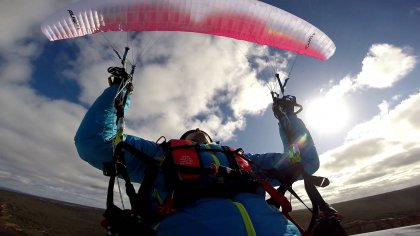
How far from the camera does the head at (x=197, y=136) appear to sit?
162 inches

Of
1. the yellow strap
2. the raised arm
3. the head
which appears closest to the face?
the head

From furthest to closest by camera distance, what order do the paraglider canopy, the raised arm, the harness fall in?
the paraglider canopy, the raised arm, the harness

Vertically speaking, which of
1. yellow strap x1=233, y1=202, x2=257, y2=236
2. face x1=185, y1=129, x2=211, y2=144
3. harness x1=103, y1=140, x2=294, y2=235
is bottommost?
yellow strap x1=233, y1=202, x2=257, y2=236

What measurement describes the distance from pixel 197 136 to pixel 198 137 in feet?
0.09

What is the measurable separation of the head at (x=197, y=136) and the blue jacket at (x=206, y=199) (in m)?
0.71

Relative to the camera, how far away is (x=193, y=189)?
279cm

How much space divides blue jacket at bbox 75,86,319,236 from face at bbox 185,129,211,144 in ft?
2.35

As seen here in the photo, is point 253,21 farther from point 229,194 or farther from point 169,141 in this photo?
point 229,194

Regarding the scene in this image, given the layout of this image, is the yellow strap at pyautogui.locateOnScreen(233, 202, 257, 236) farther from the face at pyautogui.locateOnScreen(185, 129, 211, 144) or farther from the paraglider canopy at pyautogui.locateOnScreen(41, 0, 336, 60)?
the paraglider canopy at pyautogui.locateOnScreen(41, 0, 336, 60)

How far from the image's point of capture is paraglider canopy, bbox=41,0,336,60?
5.55 meters

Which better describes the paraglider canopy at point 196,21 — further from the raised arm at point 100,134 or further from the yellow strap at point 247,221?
the yellow strap at point 247,221

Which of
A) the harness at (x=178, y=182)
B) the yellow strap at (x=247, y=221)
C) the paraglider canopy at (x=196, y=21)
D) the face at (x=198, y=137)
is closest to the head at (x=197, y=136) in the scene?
the face at (x=198, y=137)

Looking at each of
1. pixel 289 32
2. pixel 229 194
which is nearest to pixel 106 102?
pixel 229 194

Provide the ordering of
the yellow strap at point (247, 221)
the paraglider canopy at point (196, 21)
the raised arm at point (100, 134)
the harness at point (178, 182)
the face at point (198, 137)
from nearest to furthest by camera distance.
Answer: the yellow strap at point (247, 221)
the harness at point (178, 182)
the raised arm at point (100, 134)
the face at point (198, 137)
the paraglider canopy at point (196, 21)
